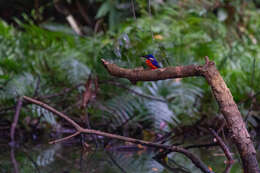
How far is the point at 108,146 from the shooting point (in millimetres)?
3053

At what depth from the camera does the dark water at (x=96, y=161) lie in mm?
1972

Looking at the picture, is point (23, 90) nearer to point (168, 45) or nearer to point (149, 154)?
point (149, 154)

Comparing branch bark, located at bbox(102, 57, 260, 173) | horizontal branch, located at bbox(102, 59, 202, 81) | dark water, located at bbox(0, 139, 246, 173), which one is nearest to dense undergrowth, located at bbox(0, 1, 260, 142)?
dark water, located at bbox(0, 139, 246, 173)

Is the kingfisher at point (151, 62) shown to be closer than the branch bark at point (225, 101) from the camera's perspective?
No

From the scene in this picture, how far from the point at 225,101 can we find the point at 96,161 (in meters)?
1.04

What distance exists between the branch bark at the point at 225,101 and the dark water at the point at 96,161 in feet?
1.40

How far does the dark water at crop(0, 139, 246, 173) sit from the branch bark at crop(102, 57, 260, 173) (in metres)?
0.43

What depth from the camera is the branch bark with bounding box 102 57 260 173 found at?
1521mm

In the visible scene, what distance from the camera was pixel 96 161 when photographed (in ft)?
7.39

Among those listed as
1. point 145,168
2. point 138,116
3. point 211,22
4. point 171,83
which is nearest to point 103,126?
point 138,116

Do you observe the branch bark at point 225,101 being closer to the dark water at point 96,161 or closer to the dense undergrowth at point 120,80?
the dark water at point 96,161

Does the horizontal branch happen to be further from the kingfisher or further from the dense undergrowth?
the dense undergrowth

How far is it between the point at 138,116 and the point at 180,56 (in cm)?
137

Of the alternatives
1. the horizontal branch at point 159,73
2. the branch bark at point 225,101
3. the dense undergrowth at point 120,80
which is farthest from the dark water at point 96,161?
the dense undergrowth at point 120,80
